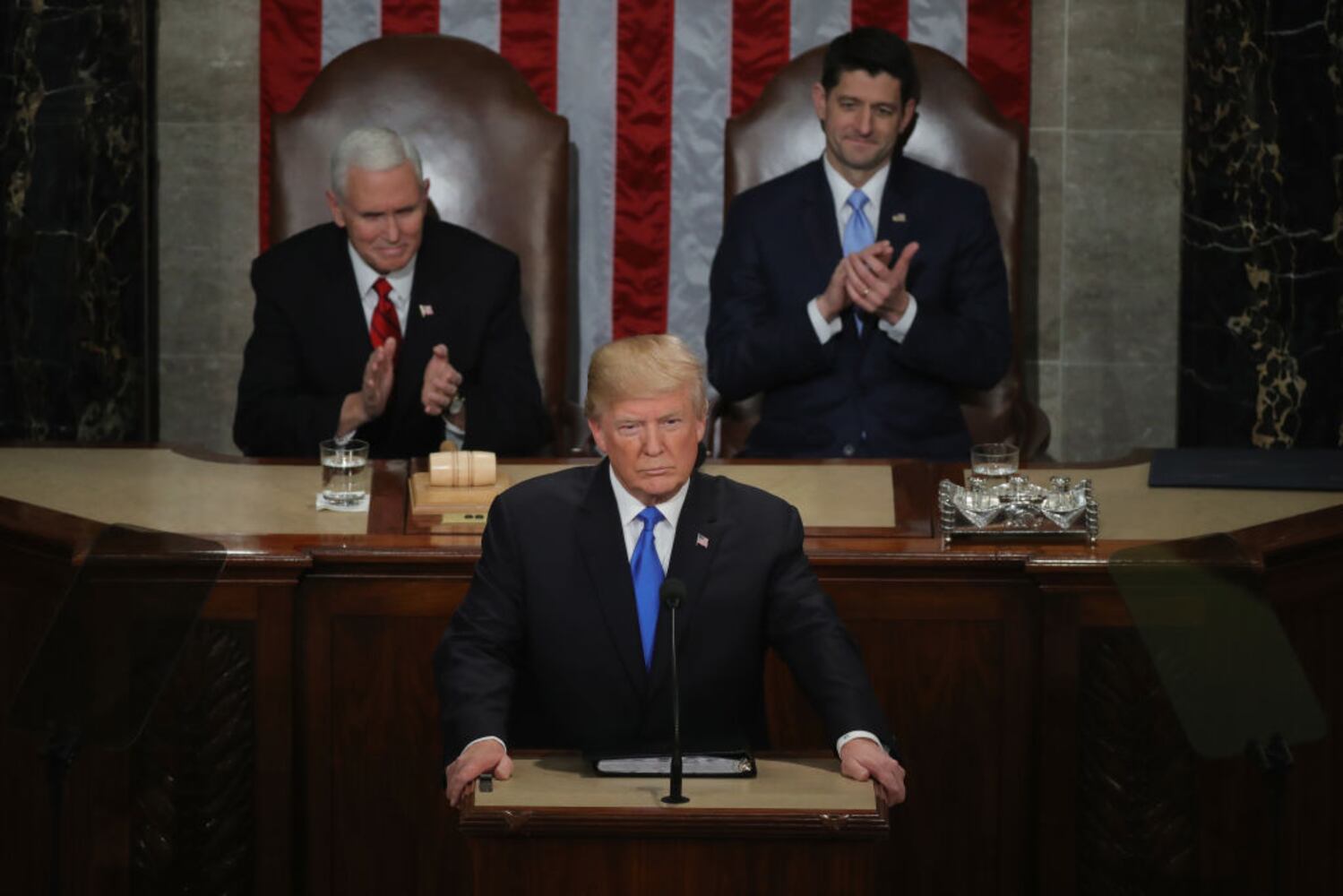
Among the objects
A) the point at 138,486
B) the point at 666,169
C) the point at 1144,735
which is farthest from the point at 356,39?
the point at 1144,735

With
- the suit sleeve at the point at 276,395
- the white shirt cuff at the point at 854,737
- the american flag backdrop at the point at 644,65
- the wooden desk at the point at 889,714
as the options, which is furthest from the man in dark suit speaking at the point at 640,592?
the american flag backdrop at the point at 644,65

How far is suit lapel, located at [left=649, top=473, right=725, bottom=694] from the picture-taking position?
329 centimetres

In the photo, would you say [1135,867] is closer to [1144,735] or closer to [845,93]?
[1144,735]

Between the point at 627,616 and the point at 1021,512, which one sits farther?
the point at 1021,512

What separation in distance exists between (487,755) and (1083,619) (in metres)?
1.36

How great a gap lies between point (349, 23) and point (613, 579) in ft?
10.8

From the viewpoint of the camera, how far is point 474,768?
117 inches

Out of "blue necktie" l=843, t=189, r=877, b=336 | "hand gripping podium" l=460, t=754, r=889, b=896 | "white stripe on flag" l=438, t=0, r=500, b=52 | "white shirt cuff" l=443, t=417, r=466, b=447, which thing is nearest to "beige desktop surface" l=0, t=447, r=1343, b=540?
"white shirt cuff" l=443, t=417, r=466, b=447

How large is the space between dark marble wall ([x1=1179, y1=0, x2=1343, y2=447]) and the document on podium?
300 centimetres

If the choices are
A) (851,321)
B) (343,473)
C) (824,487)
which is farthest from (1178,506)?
(343,473)

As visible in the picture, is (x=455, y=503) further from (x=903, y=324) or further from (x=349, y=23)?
(x=349, y=23)

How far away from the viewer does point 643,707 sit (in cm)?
331

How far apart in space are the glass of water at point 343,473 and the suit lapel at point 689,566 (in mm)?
1136

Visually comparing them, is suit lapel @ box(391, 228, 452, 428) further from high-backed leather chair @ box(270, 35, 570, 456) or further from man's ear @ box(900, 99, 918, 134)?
man's ear @ box(900, 99, 918, 134)
